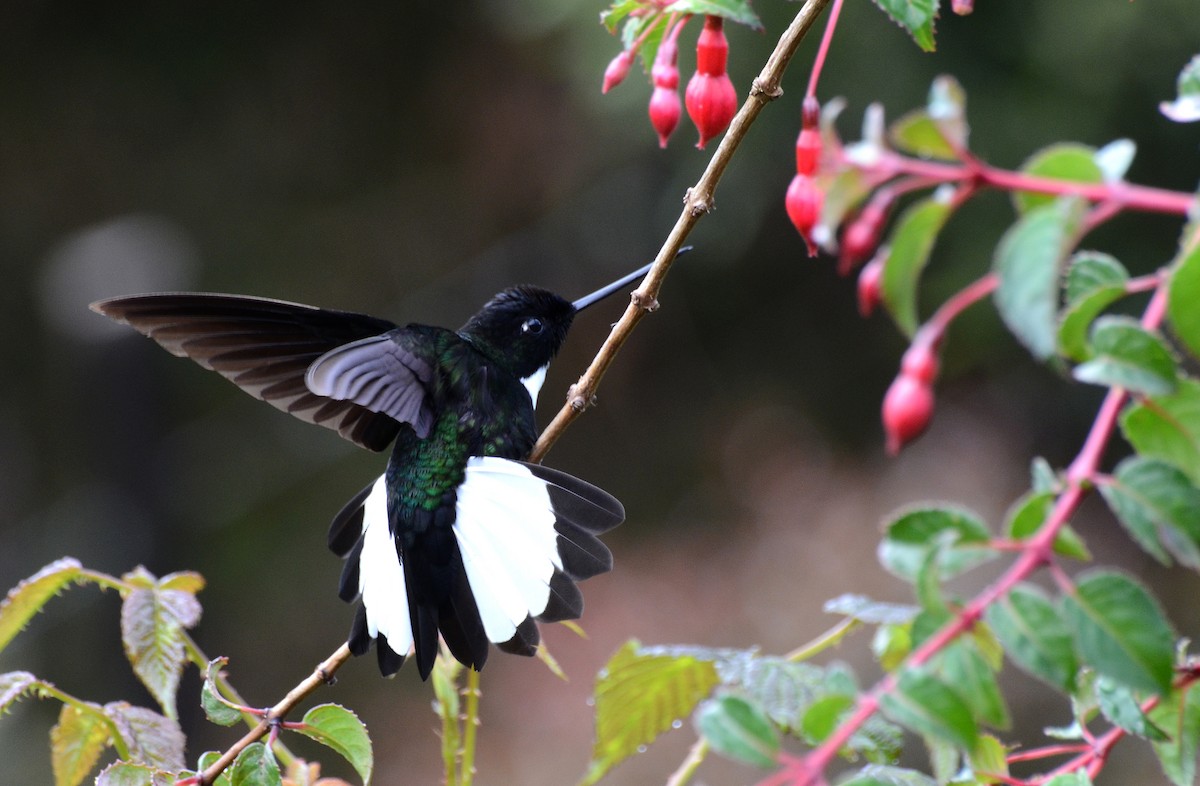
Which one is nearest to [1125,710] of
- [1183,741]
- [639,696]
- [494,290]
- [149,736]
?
[1183,741]

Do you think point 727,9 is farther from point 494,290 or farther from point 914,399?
point 494,290

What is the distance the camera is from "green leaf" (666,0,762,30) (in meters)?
0.50

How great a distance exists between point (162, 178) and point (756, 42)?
3023 mm

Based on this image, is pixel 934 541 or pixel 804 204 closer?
pixel 934 541

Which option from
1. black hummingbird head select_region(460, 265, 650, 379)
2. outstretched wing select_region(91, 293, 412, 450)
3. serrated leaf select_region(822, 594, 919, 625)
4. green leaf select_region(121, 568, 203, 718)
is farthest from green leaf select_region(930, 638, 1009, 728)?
black hummingbird head select_region(460, 265, 650, 379)

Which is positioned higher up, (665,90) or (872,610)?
(665,90)

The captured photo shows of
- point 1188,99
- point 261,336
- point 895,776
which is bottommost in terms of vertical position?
point 895,776

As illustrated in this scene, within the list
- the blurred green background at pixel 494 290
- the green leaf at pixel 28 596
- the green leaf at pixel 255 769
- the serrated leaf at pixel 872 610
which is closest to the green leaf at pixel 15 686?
the green leaf at pixel 28 596

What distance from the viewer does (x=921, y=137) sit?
31 cm

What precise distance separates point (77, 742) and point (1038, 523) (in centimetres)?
59

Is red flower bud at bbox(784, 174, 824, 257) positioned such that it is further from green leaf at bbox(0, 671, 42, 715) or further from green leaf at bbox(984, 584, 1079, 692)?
green leaf at bbox(0, 671, 42, 715)

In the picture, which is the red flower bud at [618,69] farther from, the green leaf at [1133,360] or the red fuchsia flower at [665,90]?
the green leaf at [1133,360]

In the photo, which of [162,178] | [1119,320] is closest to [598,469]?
[162,178]

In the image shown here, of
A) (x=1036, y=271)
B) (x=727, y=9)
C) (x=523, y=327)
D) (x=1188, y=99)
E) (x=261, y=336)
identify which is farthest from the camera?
(x=523, y=327)
